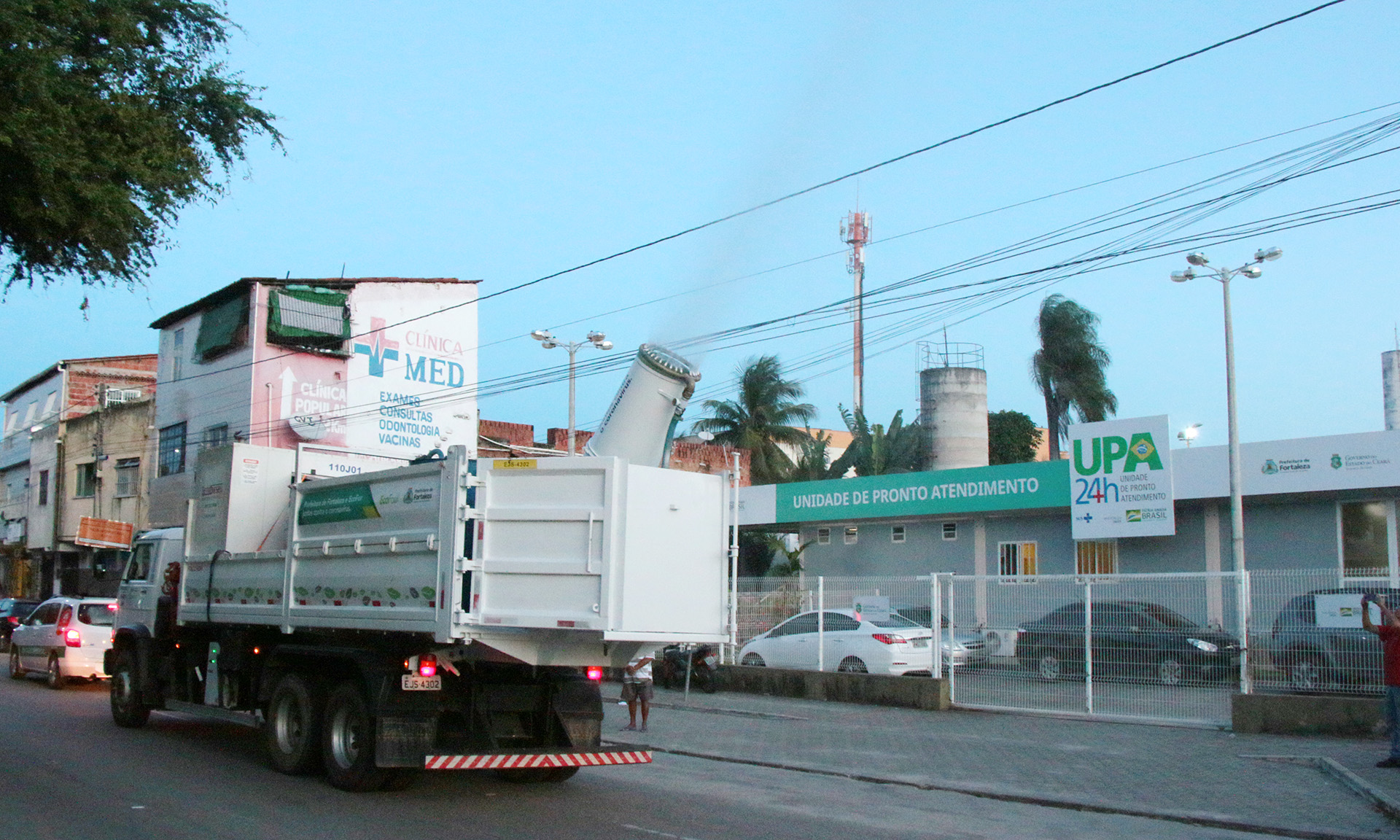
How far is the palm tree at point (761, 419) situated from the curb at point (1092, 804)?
39.0 m

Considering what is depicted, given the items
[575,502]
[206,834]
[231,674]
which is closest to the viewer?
[206,834]

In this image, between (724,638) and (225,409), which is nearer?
(724,638)

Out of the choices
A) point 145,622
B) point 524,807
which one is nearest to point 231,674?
point 145,622

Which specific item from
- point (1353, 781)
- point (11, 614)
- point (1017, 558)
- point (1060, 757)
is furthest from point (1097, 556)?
point (11, 614)

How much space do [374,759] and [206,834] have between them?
1496mm

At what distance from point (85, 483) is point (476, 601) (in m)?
42.3

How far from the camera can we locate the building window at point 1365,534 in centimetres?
2286

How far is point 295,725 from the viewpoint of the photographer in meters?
10.8

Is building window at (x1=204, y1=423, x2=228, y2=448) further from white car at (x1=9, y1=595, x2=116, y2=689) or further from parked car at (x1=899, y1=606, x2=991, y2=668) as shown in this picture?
parked car at (x1=899, y1=606, x2=991, y2=668)

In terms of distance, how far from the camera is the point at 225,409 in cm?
3719

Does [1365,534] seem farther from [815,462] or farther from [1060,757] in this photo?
[815,462]

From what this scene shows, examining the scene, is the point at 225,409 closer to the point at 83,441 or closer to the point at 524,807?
the point at 83,441

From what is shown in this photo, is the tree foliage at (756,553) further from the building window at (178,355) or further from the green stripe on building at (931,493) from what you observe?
the building window at (178,355)

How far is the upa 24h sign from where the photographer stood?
78.5ft
